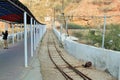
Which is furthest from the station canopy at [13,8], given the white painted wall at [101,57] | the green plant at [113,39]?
the green plant at [113,39]

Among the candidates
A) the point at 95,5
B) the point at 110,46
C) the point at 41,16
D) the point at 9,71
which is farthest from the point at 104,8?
the point at 9,71

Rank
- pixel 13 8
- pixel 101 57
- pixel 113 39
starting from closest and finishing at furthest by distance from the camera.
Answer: pixel 101 57 → pixel 13 8 → pixel 113 39

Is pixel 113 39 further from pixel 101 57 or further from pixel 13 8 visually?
pixel 13 8

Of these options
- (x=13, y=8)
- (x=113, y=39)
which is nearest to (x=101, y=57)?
(x=113, y=39)

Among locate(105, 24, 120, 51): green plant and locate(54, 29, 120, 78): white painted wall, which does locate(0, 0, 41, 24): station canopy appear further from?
locate(105, 24, 120, 51): green plant

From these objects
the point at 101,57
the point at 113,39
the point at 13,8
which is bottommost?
the point at 101,57

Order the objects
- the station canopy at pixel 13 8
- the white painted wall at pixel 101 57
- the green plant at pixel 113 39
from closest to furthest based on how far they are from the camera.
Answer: the station canopy at pixel 13 8 < the white painted wall at pixel 101 57 < the green plant at pixel 113 39

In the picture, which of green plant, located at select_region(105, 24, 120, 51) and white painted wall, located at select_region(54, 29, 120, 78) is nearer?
white painted wall, located at select_region(54, 29, 120, 78)

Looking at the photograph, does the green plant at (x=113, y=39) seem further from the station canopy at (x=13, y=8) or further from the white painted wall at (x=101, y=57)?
the station canopy at (x=13, y=8)

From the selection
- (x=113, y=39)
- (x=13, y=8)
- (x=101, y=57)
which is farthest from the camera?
(x=113, y=39)

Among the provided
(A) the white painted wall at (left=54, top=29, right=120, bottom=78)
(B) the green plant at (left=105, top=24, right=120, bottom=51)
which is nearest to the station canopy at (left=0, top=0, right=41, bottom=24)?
(A) the white painted wall at (left=54, top=29, right=120, bottom=78)

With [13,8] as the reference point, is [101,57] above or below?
below

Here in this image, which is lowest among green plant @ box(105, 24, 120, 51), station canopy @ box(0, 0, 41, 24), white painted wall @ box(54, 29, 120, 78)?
white painted wall @ box(54, 29, 120, 78)

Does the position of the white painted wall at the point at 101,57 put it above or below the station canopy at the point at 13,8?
below
